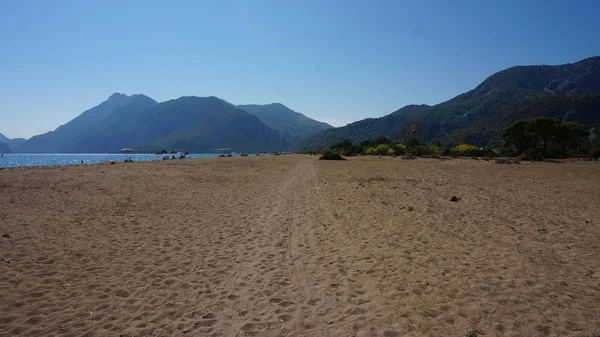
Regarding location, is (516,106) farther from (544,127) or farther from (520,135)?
(544,127)

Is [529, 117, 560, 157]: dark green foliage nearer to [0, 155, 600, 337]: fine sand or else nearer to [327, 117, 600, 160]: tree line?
[327, 117, 600, 160]: tree line

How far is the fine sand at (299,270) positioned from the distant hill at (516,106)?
9570 centimetres

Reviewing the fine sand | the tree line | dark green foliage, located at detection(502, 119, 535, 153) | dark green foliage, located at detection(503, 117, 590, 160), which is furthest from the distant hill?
the fine sand

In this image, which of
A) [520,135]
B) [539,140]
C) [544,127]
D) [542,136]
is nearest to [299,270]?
[544,127]

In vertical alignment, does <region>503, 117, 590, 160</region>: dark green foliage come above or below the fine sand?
above

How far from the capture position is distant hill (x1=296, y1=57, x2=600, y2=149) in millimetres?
102562

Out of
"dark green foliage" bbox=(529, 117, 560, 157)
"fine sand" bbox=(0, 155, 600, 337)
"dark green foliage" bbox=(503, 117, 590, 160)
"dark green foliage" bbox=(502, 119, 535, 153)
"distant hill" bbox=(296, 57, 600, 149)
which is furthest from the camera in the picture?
"distant hill" bbox=(296, 57, 600, 149)

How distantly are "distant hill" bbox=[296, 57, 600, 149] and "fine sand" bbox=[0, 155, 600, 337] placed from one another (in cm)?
9570

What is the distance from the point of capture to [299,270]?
6754mm

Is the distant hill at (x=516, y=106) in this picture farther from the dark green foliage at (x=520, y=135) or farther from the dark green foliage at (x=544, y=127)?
the dark green foliage at (x=544, y=127)

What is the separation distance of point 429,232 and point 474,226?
6.28ft

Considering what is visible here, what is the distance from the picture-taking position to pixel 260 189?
790 inches

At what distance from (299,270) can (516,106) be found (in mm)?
148824

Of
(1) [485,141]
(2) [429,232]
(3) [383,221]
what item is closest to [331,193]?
(3) [383,221]
